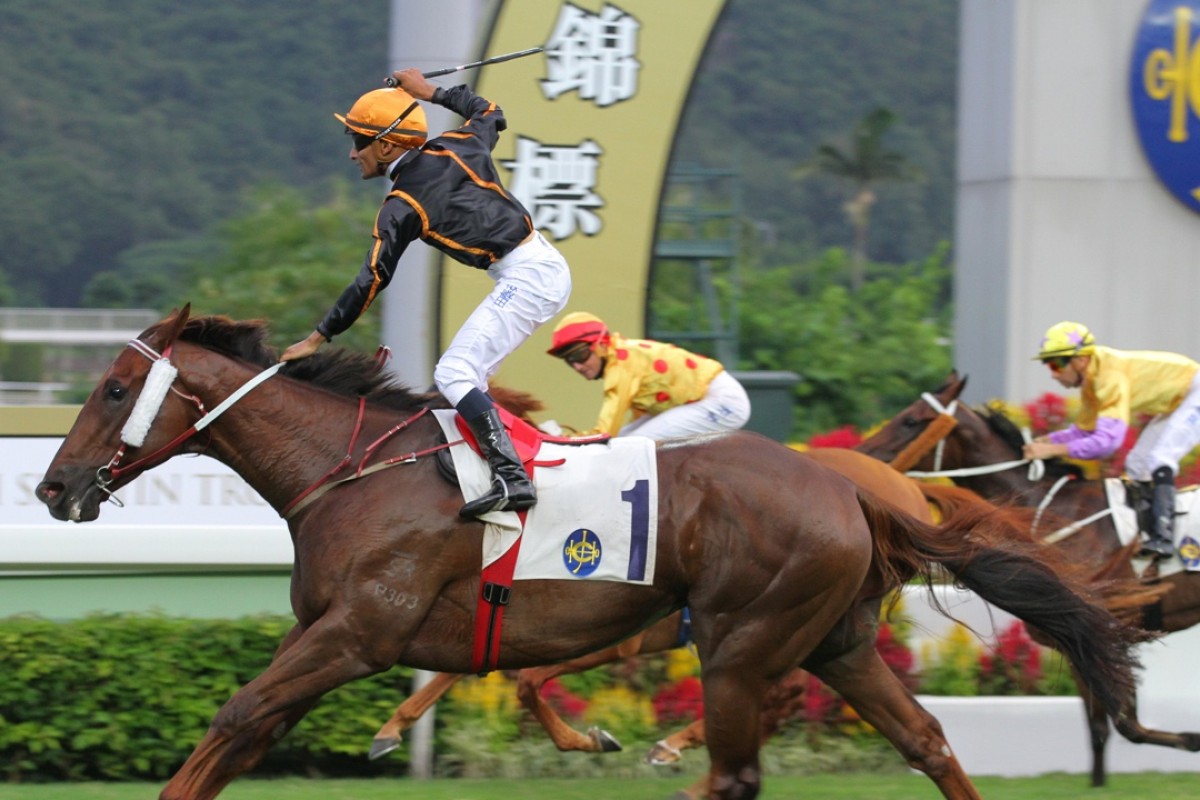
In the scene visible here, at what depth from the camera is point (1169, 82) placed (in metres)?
→ 9.39

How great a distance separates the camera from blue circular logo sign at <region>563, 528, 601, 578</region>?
15.7ft

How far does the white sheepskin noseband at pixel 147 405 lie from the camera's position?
4.69 metres

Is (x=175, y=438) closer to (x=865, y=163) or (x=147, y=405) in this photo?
(x=147, y=405)

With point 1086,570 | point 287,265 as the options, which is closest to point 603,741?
point 1086,570

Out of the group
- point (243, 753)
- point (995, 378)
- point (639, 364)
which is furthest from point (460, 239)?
point (995, 378)

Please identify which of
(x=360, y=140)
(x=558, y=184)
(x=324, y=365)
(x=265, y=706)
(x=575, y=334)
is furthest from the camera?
(x=558, y=184)

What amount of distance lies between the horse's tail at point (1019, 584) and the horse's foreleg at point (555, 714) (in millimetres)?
1549

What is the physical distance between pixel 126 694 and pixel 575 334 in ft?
7.83

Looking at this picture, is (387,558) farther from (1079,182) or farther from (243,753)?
(1079,182)

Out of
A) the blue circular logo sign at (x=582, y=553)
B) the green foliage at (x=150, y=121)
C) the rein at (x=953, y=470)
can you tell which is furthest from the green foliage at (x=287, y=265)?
the blue circular logo sign at (x=582, y=553)

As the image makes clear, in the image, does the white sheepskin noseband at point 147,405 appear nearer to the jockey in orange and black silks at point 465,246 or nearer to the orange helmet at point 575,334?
the jockey in orange and black silks at point 465,246

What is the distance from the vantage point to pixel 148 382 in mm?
4711

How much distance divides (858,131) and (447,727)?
115 ft

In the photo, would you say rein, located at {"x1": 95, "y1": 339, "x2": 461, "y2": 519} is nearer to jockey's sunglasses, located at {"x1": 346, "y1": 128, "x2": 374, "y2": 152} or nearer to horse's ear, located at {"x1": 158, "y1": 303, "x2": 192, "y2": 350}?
horse's ear, located at {"x1": 158, "y1": 303, "x2": 192, "y2": 350}
